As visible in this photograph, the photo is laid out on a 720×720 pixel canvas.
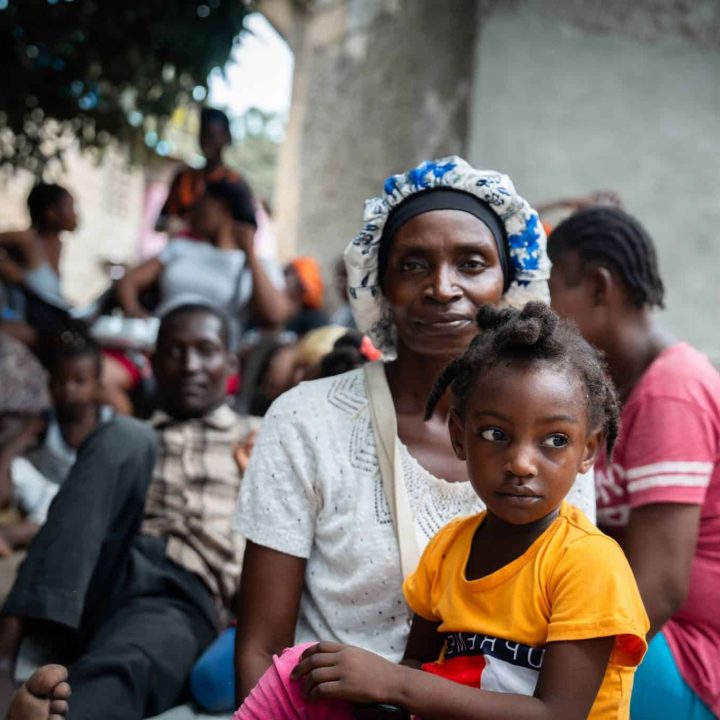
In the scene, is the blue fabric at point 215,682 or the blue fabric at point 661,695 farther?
the blue fabric at point 215,682

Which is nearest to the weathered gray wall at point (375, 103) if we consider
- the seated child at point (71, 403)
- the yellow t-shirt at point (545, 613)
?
the seated child at point (71, 403)

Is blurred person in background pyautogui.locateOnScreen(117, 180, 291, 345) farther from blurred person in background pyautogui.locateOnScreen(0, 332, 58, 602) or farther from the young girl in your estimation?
the young girl

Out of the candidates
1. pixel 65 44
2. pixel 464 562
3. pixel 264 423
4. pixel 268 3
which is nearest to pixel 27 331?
pixel 65 44

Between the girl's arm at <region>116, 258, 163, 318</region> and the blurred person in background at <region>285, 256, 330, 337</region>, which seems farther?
the blurred person in background at <region>285, 256, 330, 337</region>

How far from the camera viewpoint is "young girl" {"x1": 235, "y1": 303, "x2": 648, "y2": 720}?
149 centimetres

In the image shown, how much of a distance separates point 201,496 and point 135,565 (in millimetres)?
451

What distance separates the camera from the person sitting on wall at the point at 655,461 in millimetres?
2188

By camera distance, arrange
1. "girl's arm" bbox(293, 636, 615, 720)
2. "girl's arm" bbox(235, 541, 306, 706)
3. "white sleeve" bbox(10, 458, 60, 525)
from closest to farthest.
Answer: "girl's arm" bbox(293, 636, 615, 720)
"girl's arm" bbox(235, 541, 306, 706)
"white sleeve" bbox(10, 458, 60, 525)

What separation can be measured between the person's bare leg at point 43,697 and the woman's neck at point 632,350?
1.54 m

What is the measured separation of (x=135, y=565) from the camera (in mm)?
2783

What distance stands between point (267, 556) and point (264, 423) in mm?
310

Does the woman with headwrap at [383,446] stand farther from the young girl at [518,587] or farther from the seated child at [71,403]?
the seated child at [71,403]

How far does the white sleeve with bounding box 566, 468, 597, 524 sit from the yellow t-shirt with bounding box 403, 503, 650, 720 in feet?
1.28

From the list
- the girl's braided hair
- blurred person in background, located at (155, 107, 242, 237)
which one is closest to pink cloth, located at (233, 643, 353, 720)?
the girl's braided hair
